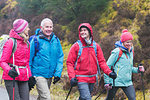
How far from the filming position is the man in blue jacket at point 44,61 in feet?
13.3

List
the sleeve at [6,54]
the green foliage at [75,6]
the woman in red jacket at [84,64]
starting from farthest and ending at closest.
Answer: the green foliage at [75,6]
the woman in red jacket at [84,64]
the sleeve at [6,54]

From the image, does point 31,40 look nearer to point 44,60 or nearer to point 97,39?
point 44,60

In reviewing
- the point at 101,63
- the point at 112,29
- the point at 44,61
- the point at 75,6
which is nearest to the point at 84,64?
the point at 101,63

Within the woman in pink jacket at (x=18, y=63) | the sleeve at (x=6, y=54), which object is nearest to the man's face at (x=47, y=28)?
the woman in pink jacket at (x=18, y=63)

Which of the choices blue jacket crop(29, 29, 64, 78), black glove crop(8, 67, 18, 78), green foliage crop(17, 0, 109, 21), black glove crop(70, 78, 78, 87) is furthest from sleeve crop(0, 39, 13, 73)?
green foliage crop(17, 0, 109, 21)

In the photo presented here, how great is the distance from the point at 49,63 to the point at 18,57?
2.24 feet

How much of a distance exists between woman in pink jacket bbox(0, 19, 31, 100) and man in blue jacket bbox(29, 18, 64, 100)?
23cm

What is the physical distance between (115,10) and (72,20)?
4012 mm

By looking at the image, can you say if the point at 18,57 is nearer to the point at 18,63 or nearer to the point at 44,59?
the point at 18,63

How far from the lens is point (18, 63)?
3.70m

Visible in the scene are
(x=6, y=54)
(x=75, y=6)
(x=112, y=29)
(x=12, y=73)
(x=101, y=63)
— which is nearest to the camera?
(x=12, y=73)

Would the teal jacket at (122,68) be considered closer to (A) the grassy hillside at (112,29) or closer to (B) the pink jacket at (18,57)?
(B) the pink jacket at (18,57)

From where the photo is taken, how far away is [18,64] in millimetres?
3703

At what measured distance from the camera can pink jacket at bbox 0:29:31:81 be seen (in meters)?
3.54
